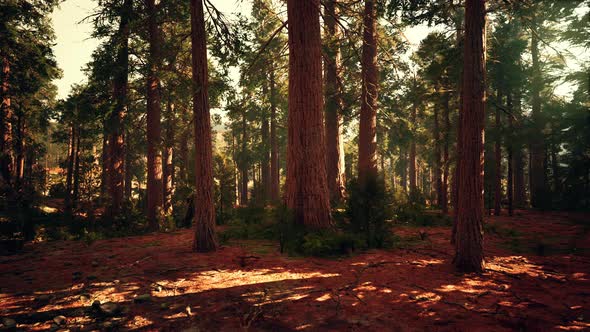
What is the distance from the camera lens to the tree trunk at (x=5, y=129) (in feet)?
52.7

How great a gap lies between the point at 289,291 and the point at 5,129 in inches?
824

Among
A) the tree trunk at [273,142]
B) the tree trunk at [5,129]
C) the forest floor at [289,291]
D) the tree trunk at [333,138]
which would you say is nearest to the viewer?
the forest floor at [289,291]

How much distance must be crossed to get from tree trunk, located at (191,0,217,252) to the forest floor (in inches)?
32.9

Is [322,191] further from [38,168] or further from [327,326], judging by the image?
[38,168]

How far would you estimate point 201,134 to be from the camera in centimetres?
727

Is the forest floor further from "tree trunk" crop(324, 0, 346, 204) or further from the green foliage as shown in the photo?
"tree trunk" crop(324, 0, 346, 204)

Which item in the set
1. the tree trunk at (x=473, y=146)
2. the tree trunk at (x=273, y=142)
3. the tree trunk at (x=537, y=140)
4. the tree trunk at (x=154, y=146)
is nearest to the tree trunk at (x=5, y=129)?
the tree trunk at (x=154, y=146)

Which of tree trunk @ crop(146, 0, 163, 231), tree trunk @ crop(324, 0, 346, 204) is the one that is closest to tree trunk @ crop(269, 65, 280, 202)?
tree trunk @ crop(324, 0, 346, 204)

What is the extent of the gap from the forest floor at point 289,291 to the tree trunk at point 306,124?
5.68 feet

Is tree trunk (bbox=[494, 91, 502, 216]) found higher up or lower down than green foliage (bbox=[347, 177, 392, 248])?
higher up

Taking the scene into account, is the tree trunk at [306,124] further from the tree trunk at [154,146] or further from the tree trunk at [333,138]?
the tree trunk at [154,146]

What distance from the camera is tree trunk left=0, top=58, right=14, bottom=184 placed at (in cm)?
1606

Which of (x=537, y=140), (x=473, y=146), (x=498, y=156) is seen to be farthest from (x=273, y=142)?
(x=473, y=146)

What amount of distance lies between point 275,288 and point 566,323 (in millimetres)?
3938
